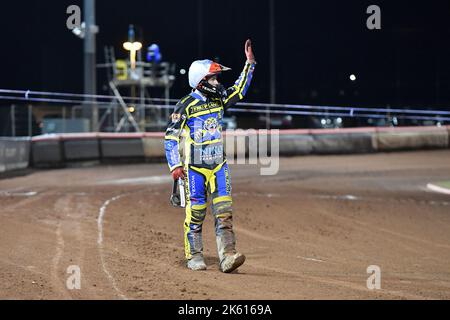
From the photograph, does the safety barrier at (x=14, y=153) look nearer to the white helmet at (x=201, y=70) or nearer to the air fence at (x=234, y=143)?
the air fence at (x=234, y=143)

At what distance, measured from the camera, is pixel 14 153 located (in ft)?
66.0

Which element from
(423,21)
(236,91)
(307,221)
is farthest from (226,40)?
(236,91)

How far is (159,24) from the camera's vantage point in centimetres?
4372

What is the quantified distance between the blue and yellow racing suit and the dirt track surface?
443 mm

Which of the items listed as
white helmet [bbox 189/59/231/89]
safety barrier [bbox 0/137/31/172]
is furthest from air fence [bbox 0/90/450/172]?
white helmet [bbox 189/59/231/89]

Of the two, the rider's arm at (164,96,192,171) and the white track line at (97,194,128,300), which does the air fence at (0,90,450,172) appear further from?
the rider's arm at (164,96,192,171)

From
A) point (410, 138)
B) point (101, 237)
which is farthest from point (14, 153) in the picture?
point (410, 138)

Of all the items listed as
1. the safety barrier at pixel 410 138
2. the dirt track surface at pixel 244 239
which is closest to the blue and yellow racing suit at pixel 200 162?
the dirt track surface at pixel 244 239

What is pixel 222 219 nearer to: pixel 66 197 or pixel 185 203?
pixel 185 203

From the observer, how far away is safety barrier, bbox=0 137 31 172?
63.3 feet

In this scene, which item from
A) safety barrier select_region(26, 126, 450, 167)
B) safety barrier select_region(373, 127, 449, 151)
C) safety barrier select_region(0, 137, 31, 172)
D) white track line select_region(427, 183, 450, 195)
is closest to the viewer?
white track line select_region(427, 183, 450, 195)

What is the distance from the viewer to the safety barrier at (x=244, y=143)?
2173 centimetres

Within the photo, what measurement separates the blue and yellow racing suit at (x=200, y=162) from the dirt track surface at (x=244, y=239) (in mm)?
443

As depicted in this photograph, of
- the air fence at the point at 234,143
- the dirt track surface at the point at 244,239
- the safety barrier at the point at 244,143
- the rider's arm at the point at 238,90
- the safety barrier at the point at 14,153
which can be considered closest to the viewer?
the dirt track surface at the point at 244,239
